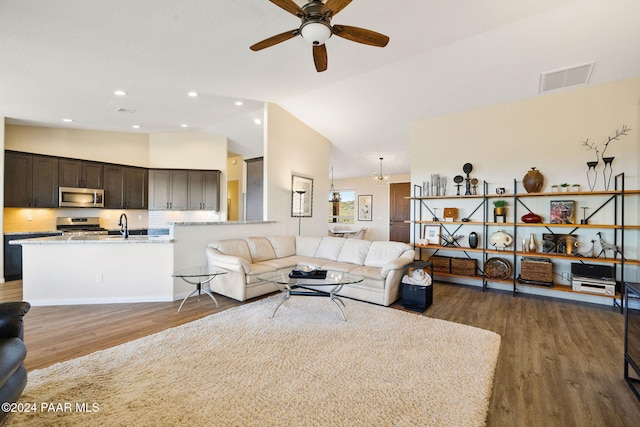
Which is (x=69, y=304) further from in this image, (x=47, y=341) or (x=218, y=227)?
(x=218, y=227)

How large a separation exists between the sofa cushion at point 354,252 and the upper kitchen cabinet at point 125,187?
4.81 m

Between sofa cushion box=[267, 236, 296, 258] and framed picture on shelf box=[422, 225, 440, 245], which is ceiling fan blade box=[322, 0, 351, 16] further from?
framed picture on shelf box=[422, 225, 440, 245]

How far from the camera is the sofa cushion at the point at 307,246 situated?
501 cm

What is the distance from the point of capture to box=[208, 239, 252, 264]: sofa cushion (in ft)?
13.6

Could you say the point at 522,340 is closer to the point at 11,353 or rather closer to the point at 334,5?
the point at 334,5

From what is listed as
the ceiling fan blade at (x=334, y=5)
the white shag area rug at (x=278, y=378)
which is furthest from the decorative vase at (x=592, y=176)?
the ceiling fan blade at (x=334, y=5)

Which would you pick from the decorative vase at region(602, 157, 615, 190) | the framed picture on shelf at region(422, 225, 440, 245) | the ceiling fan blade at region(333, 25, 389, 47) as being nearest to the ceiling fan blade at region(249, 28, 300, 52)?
the ceiling fan blade at region(333, 25, 389, 47)

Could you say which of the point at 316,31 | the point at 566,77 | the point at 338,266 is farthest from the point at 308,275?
the point at 566,77

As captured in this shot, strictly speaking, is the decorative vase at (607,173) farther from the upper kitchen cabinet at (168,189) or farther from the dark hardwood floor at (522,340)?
the upper kitchen cabinet at (168,189)

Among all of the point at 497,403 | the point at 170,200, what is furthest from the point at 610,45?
the point at 170,200

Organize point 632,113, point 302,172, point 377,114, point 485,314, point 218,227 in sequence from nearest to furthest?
1. point 485,314
2. point 632,113
3. point 218,227
4. point 377,114
5. point 302,172

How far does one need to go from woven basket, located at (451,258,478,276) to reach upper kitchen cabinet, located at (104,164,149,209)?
6638 millimetres

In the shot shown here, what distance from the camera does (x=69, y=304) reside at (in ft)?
11.8

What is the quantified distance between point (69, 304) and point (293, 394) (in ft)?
11.7
